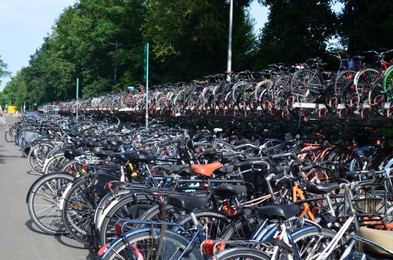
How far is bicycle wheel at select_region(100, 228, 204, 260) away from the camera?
3051 mm

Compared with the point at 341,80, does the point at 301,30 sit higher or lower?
higher

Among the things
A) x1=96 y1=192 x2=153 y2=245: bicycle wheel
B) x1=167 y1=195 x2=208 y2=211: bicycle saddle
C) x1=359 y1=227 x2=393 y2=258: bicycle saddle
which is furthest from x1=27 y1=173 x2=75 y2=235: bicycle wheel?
x1=359 y1=227 x2=393 y2=258: bicycle saddle

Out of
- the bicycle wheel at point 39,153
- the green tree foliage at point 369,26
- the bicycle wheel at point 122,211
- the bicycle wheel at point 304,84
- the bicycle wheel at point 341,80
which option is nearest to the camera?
the bicycle wheel at point 122,211

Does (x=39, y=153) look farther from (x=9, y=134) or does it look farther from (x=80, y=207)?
(x=9, y=134)

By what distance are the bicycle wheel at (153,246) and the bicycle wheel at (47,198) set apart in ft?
8.84

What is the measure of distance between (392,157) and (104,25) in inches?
1382

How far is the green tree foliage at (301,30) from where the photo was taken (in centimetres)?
2022

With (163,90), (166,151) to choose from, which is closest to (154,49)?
(163,90)

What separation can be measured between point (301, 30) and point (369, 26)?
3.43 meters

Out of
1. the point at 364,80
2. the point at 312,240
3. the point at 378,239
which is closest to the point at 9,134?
the point at 364,80

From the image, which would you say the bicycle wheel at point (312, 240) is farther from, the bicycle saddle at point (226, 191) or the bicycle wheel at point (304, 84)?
the bicycle wheel at point (304, 84)

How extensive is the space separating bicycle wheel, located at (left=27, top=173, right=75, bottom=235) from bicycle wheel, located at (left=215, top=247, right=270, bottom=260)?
3205mm

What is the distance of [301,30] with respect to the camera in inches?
817

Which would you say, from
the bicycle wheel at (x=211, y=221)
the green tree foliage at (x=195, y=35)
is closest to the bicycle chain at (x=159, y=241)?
the bicycle wheel at (x=211, y=221)
